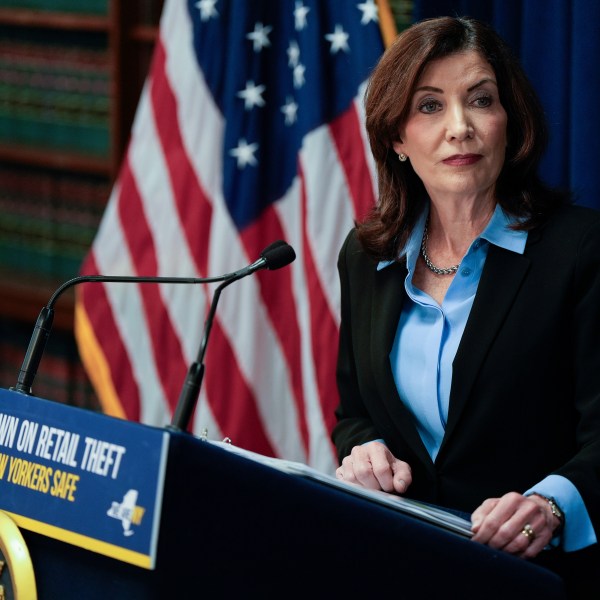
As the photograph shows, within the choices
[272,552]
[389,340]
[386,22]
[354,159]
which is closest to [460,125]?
[389,340]

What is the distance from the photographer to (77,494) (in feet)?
4.36

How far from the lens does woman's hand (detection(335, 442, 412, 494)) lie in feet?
6.08

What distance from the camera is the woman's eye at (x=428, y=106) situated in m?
1.95

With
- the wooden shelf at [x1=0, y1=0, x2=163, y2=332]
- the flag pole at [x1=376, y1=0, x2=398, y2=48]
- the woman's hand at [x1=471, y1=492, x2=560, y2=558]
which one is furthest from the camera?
the wooden shelf at [x1=0, y1=0, x2=163, y2=332]

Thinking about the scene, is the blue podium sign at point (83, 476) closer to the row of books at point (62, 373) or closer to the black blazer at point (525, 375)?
the black blazer at point (525, 375)

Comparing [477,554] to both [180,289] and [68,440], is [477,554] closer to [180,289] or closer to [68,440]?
[68,440]

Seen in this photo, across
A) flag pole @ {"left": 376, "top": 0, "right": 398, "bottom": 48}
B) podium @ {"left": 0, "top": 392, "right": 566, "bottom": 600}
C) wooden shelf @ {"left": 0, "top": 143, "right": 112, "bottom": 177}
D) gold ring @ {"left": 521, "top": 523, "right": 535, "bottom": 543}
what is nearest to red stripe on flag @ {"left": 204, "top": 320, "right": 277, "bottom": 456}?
flag pole @ {"left": 376, "top": 0, "right": 398, "bottom": 48}

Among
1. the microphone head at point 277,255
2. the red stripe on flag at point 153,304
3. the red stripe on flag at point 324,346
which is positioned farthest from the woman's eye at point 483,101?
the red stripe on flag at point 153,304

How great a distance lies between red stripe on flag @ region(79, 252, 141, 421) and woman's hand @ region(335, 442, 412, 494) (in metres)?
1.66

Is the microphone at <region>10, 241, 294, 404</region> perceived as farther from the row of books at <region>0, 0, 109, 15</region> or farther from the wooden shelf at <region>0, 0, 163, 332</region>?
the row of books at <region>0, 0, 109, 15</region>

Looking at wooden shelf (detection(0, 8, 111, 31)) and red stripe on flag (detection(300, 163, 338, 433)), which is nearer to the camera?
red stripe on flag (detection(300, 163, 338, 433))

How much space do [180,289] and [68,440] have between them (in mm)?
2061

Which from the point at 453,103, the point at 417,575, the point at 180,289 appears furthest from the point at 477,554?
the point at 180,289

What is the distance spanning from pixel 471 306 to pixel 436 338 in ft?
0.26
